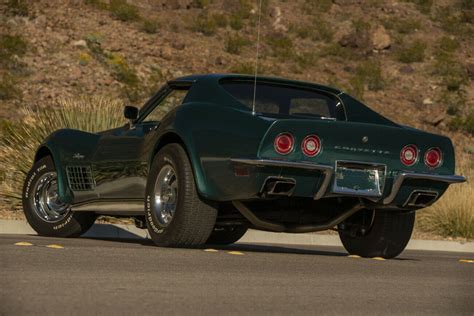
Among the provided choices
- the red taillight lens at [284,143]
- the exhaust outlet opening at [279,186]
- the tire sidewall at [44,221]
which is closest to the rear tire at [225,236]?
the tire sidewall at [44,221]

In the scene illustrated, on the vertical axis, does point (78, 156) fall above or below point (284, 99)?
below

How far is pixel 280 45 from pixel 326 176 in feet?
113

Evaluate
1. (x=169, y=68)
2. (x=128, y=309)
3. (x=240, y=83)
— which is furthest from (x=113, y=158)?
(x=169, y=68)

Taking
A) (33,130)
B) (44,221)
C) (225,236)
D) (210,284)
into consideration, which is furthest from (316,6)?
(210,284)

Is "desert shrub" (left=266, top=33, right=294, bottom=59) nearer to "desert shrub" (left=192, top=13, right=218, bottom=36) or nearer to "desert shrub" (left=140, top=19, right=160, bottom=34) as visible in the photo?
"desert shrub" (left=192, top=13, right=218, bottom=36)

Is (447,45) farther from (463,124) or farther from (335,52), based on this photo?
(463,124)

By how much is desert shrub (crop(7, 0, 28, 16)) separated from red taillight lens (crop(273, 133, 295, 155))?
31360mm

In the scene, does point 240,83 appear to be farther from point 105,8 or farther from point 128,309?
point 105,8

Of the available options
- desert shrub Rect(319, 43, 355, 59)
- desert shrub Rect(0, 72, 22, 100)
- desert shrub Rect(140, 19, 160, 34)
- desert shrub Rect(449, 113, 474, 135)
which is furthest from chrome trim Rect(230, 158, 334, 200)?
desert shrub Rect(319, 43, 355, 59)

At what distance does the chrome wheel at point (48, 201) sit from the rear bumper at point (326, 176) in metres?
3.25

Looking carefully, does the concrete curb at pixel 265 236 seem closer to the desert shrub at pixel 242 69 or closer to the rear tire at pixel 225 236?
the rear tire at pixel 225 236

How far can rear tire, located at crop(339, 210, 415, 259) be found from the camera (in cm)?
1079

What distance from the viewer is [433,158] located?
394 inches

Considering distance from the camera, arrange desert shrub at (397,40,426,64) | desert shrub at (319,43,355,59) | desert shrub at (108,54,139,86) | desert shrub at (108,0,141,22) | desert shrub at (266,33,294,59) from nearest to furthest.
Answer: desert shrub at (108,54,139,86) → desert shrub at (108,0,141,22) → desert shrub at (266,33,294,59) → desert shrub at (319,43,355,59) → desert shrub at (397,40,426,64)
